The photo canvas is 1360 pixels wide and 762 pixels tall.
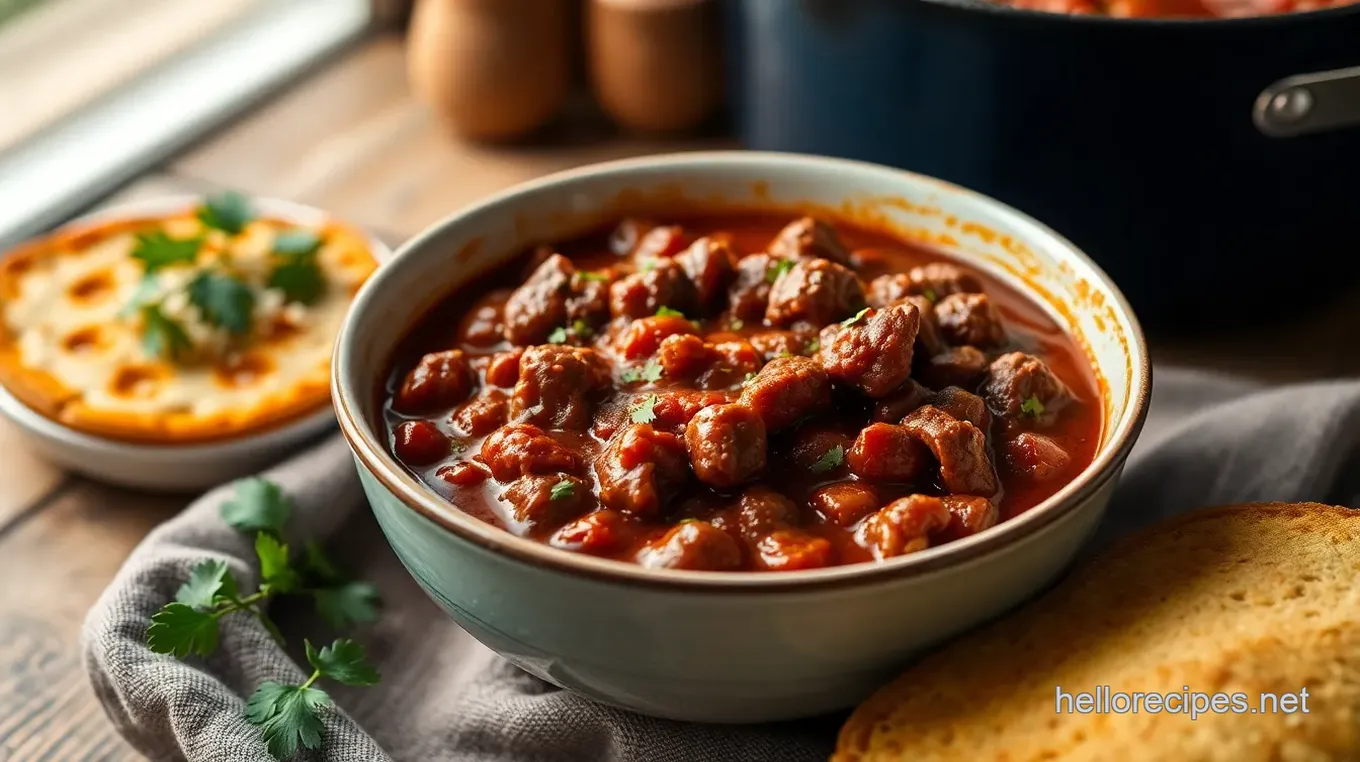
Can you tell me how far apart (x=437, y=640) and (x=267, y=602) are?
16.7 inches

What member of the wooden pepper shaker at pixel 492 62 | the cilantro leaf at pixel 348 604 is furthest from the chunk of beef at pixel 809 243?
the wooden pepper shaker at pixel 492 62

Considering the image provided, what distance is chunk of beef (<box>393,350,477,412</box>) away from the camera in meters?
3.25

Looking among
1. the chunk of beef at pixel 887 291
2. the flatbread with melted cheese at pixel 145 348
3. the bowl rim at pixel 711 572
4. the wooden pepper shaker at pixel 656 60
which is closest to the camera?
the bowl rim at pixel 711 572

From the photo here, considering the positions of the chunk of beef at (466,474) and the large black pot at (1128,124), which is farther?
the large black pot at (1128,124)

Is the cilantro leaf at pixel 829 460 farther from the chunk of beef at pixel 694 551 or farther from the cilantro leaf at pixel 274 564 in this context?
the cilantro leaf at pixel 274 564

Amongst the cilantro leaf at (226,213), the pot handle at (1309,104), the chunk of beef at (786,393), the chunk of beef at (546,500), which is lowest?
the cilantro leaf at (226,213)

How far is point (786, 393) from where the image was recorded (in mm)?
2936

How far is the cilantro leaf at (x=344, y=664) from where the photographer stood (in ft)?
10.2

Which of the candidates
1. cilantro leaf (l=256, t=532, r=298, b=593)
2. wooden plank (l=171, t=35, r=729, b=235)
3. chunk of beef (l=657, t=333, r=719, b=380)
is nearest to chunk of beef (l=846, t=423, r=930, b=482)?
chunk of beef (l=657, t=333, r=719, b=380)

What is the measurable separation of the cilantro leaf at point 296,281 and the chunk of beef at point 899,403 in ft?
6.92

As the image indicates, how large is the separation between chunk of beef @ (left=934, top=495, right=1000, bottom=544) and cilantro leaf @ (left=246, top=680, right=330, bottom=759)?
1.35 m

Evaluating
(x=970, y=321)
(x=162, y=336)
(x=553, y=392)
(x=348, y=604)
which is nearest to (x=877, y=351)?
(x=970, y=321)

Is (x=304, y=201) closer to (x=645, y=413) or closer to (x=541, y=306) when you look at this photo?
(x=541, y=306)

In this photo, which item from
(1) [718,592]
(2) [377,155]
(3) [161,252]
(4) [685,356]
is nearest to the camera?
(1) [718,592]
